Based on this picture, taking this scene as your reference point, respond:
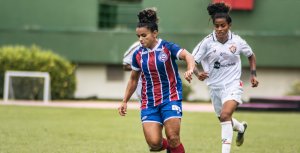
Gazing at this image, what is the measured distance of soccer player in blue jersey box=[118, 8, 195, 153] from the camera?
33.2ft

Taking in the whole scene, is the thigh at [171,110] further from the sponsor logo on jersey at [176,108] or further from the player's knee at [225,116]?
the player's knee at [225,116]

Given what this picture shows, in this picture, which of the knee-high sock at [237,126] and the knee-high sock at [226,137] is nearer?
the knee-high sock at [226,137]

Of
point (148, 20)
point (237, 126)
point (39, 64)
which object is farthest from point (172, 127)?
point (39, 64)

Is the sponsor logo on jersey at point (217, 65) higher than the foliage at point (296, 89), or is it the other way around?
the sponsor logo on jersey at point (217, 65)

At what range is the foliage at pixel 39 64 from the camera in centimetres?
2959

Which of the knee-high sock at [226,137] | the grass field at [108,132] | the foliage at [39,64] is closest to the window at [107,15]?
the foliage at [39,64]

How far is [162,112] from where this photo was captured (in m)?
10.3

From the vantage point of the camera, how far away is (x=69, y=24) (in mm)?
31828

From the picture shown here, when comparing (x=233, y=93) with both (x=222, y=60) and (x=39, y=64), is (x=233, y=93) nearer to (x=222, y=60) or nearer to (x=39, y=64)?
(x=222, y=60)

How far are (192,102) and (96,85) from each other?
4080 millimetres

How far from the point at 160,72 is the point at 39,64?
19918 mm

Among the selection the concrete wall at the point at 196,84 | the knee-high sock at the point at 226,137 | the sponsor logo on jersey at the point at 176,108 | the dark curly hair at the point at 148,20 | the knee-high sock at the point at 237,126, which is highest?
the dark curly hair at the point at 148,20

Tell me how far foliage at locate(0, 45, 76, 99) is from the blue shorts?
19517mm

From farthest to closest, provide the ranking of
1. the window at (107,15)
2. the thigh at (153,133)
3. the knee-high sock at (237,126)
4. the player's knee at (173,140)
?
A: the window at (107,15) → the knee-high sock at (237,126) → the thigh at (153,133) → the player's knee at (173,140)
